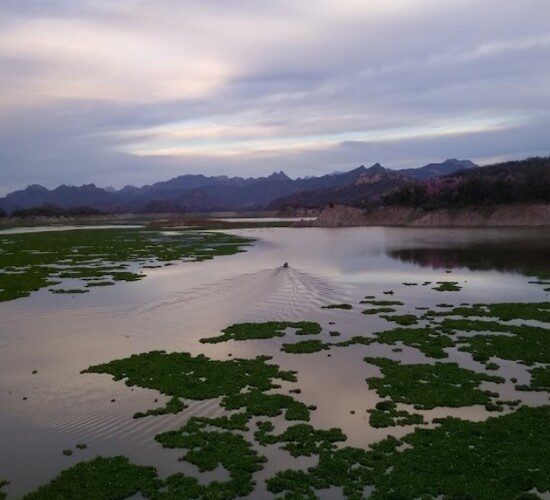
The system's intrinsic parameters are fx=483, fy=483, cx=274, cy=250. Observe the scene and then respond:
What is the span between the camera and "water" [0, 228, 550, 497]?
14.4 metres

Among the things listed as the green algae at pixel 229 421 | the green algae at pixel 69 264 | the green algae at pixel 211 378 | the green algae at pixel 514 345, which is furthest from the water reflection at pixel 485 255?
the green algae at pixel 229 421

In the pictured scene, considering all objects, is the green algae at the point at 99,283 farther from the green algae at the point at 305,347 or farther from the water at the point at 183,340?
Result: the green algae at the point at 305,347

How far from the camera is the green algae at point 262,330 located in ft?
83.3

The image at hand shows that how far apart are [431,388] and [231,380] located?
7.52 m

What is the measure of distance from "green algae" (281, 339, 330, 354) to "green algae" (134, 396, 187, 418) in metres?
7.12

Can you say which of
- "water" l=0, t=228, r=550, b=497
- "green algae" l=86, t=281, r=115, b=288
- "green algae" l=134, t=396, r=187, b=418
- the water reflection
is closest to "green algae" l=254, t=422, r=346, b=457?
"water" l=0, t=228, r=550, b=497

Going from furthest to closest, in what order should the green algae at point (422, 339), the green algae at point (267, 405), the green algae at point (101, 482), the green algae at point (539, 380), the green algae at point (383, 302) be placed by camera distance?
the green algae at point (383, 302), the green algae at point (422, 339), the green algae at point (539, 380), the green algae at point (267, 405), the green algae at point (101, 482)

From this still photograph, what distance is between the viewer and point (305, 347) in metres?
23.1

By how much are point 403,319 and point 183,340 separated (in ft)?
41.5

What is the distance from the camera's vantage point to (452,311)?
30.3m

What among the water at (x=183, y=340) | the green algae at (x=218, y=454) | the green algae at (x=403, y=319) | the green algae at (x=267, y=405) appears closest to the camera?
the green algae at (x=218, y=454)

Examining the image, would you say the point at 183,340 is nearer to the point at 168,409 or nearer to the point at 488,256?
the point at 168,409

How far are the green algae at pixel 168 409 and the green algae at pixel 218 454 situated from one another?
3.95 ft

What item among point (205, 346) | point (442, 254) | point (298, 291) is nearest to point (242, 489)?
point (205, 346)
